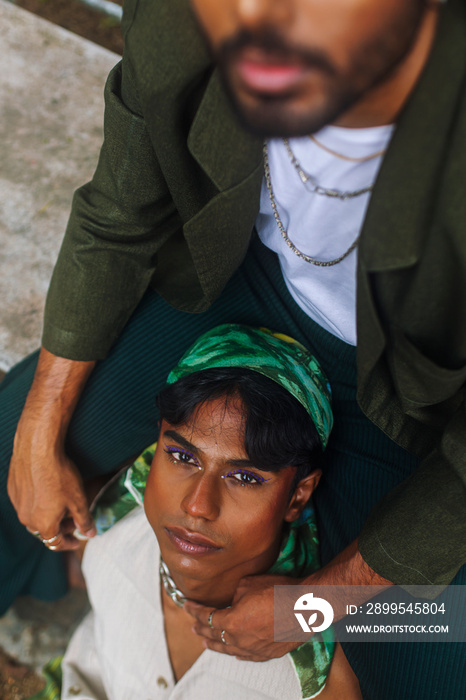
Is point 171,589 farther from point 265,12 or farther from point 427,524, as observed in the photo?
point 265,12

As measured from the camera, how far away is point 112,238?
1436mm

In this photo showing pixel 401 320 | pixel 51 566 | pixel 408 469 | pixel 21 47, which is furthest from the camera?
pixel 21 47

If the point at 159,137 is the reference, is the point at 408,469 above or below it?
below

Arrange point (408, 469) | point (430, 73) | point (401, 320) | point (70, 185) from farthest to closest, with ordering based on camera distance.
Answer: point (70, 185)
point (408, 469)
point (401, 320)
point (430, 73)

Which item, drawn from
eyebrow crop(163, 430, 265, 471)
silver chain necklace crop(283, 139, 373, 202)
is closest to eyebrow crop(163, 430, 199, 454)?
eyebrow crop(163, 430, 265, 471)

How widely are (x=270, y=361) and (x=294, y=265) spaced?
0.23m

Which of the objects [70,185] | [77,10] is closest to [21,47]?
[77,10]

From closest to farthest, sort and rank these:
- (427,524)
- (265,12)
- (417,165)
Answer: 1. (265,12)
2. (417,165)
3. (427,524)

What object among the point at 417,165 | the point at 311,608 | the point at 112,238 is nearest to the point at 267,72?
the point at 417,165

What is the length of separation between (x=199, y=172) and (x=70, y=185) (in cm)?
162

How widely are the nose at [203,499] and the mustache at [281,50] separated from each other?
36.1 inches

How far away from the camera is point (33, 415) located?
158 cm

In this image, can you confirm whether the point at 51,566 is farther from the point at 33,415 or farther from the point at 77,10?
the point at 77,10

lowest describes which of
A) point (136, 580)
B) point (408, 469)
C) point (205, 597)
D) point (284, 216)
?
point (136, 580)
